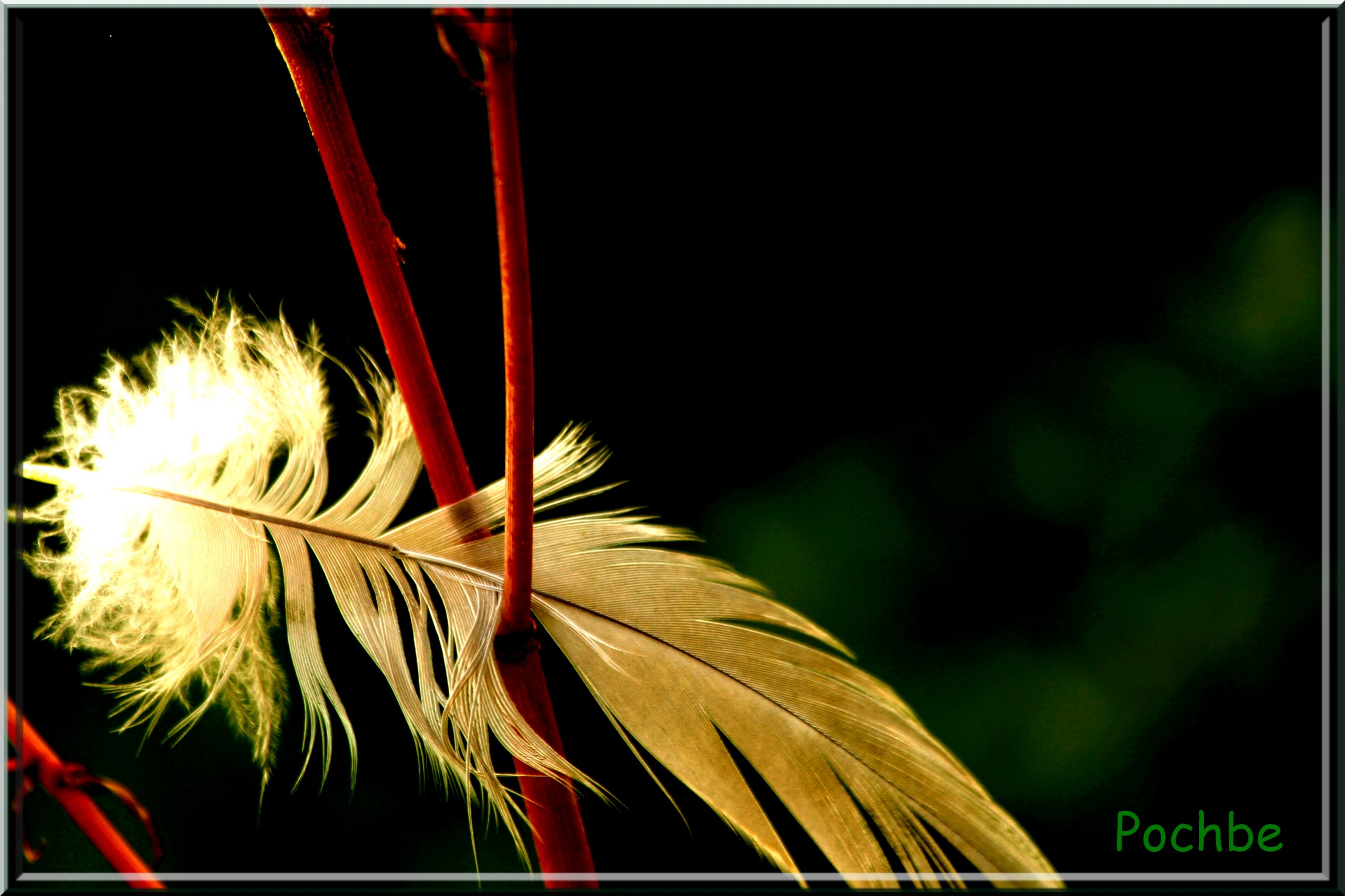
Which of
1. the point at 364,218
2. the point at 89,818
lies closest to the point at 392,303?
the point at 364,218

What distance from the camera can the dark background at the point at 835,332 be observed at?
1.46 ft

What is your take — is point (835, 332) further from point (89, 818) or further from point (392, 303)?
point (89, 818)

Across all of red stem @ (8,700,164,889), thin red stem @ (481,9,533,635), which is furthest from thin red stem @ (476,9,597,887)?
red stem @ (8,700,164,889)

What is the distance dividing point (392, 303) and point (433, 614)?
120 millimetres

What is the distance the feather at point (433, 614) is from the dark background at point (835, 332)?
6 cm

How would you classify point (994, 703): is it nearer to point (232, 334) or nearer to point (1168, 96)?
point (1168, 96)

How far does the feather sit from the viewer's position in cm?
32

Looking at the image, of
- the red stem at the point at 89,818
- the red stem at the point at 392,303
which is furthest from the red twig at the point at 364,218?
the red stem at the point at 89,818

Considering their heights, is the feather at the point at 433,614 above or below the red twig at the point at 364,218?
below

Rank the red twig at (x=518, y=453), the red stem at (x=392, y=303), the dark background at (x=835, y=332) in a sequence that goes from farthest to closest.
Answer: the dark background at (x=835, y=332) < the red stem at (x=392, y=303) < the red twig at (x=518, y=453)

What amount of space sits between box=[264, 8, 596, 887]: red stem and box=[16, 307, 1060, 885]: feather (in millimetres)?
14

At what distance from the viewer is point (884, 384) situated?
0.51 meters

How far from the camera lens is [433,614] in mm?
353

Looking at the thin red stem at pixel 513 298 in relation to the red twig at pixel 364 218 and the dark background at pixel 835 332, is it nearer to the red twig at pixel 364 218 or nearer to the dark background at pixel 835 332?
the red twig at pixel 364 218
